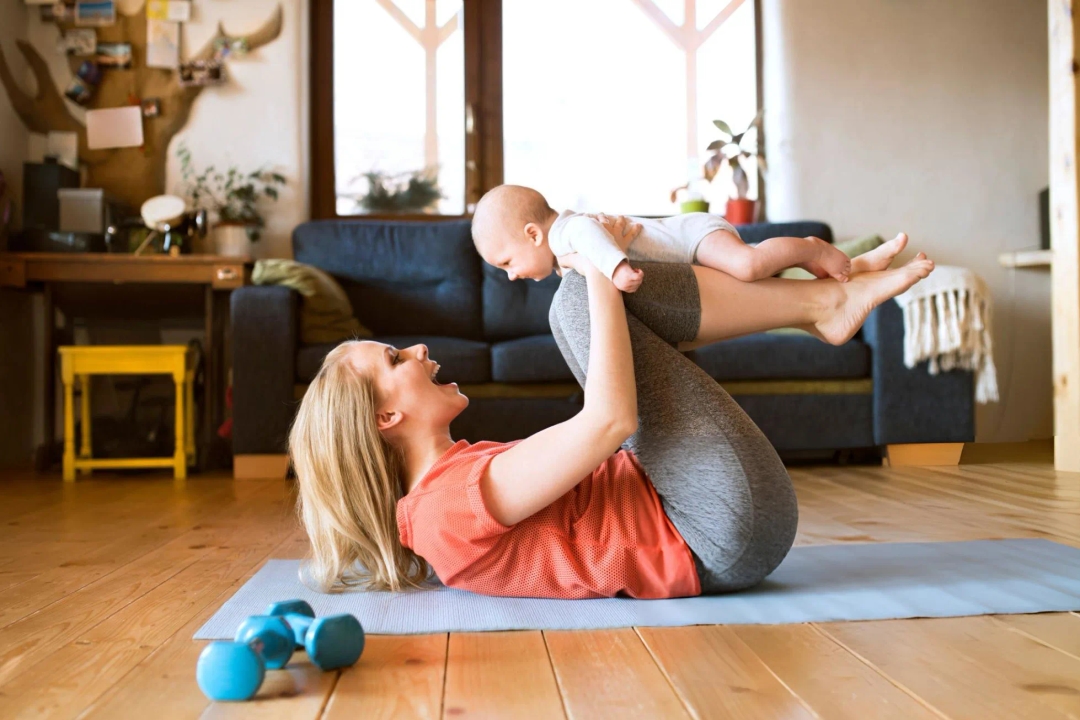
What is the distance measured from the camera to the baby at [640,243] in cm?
150

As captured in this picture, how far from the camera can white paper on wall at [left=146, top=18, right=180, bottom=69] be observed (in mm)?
4293

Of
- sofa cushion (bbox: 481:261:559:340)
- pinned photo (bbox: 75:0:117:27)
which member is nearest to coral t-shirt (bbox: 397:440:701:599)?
sofa cushion (bbox: 481:261:559:340)

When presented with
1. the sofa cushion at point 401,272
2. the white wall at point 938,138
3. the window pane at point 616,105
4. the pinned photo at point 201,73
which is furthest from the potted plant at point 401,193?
the white wall at point 938,138

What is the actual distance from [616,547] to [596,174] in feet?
11.3

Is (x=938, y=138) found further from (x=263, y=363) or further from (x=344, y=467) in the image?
(x=344, y=467)

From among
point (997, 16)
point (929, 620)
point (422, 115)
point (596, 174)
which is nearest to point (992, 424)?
point (997, 16)

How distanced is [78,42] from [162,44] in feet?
1.20

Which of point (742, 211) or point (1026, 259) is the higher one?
point (742, 211)

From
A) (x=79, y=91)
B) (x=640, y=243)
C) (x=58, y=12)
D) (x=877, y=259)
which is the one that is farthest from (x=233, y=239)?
(x=877, y=259)

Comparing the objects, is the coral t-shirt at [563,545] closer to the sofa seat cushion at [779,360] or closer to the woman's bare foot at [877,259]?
the woman's bare foot at [877,259]

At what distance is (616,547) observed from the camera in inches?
56.5

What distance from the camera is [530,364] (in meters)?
3.42

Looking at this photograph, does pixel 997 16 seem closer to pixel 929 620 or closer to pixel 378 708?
pixel 929 620

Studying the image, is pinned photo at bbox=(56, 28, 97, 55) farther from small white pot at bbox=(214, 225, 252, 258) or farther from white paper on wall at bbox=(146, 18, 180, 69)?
small white pot at bbox=(214, 225, 252, 258)
